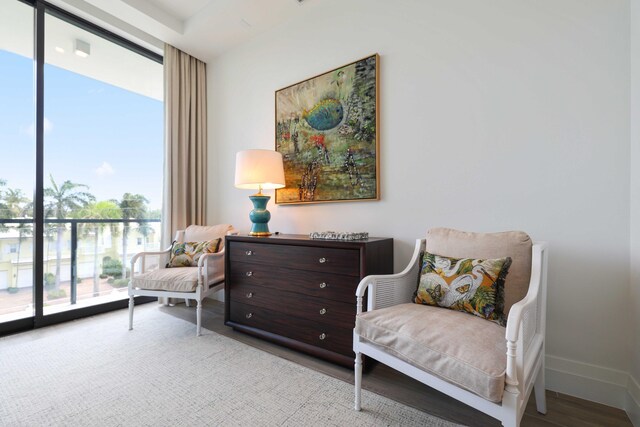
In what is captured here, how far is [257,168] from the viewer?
2.30 meters

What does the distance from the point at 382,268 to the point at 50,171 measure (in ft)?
10.00

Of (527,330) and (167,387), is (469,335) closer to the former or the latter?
(527,330)

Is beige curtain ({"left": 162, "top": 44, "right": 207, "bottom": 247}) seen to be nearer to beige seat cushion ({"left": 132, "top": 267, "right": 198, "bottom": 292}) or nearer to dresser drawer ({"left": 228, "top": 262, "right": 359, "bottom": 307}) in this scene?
beige seat cushion ({"left": 132, "top": 267, "right": 198, "bottom": 292})

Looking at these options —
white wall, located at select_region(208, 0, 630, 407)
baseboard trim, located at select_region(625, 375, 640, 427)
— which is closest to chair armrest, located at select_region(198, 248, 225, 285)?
white wall, located at select_region(208, 0, 630, 407)

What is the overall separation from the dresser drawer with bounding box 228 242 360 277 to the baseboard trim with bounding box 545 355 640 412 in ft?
3.96

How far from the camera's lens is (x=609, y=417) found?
1335mm

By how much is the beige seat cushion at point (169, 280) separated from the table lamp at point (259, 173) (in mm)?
608

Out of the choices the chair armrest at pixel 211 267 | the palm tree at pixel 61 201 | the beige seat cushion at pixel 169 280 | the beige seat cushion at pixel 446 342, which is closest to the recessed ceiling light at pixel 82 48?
the palm tree at pixel 61 201

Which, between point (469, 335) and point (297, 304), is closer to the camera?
point (469, 335)

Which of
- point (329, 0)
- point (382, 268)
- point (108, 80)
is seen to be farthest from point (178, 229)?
point (329, 0)

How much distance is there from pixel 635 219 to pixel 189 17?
→ 12.4 ft

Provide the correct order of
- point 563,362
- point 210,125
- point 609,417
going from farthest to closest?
1. point 210,125
2. point 563,362
3. point 609,417

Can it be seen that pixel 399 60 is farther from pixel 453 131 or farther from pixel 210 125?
pixel 210 125

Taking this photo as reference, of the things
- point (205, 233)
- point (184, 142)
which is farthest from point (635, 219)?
point (184, 142)
